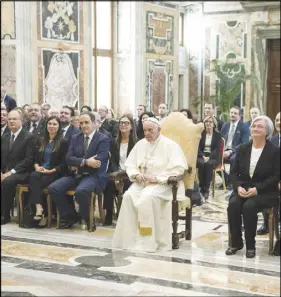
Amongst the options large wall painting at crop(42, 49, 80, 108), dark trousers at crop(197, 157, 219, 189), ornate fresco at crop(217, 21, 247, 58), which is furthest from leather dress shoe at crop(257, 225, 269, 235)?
ornate fresco at crop(217, 21, 247, 58)

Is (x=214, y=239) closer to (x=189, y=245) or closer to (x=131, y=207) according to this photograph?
(x=189, y=245)

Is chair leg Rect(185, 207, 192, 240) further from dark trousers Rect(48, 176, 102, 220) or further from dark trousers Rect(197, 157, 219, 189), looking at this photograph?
dark trousers Rect(197, 157, 219, 189)

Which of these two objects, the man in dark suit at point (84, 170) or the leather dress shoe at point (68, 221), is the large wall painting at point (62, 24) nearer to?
the man in dark suit at point (84, 170)

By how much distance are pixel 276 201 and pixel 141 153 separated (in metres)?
1.31

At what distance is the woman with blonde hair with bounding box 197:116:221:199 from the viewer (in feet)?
24.7

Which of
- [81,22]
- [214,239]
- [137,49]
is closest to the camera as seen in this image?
[214,239]

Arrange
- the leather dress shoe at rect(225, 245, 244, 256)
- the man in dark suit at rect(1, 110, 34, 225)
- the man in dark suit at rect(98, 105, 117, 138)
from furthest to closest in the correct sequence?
the man in dark suit at rect(98, 105, 117, 138) → the man in dark suit at rect(1, 110, 34, 225) → the leather dress shoe at rect(225, 245, 244, 256)

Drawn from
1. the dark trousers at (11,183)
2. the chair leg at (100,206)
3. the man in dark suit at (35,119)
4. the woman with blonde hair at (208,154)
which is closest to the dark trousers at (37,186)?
the dark trousers at (11,183)

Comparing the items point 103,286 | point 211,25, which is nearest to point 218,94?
point 211,25

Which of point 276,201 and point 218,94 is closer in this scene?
point 276,201

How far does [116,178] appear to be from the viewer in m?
5.30

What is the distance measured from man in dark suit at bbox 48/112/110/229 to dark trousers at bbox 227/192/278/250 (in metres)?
1.51

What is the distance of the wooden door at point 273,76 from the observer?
13266 millimetres

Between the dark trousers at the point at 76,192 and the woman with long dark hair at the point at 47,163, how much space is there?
17 cm
